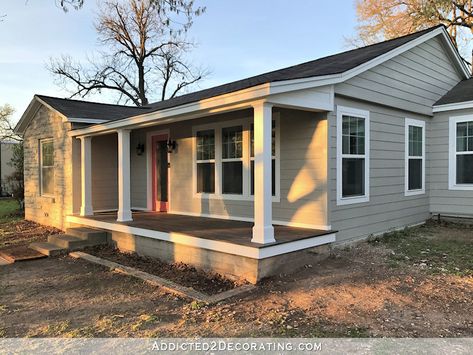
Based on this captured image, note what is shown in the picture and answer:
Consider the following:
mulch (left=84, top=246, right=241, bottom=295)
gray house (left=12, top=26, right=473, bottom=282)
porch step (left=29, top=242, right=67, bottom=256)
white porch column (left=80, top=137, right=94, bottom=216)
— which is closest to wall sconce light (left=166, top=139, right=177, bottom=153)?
gray house (left=12, top=26, right=473, bottom=282)

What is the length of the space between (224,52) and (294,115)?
12.5 m

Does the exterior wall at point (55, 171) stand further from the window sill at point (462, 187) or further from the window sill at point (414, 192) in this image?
the window sill at point (462, 187)

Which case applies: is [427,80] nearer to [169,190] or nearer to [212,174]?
[212,174]

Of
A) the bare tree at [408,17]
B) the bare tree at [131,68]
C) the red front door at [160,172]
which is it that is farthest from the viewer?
the bare tree at [131,68]

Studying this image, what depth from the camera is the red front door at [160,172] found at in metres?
9.09

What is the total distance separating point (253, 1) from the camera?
8.09 metres

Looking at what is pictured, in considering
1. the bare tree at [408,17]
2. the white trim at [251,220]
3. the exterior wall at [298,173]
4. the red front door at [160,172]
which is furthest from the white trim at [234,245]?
the bare tree at [408,17]

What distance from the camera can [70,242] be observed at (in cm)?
709

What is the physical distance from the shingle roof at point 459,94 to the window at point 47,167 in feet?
31.1

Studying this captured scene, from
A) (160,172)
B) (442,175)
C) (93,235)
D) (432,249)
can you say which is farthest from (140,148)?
(442,175)

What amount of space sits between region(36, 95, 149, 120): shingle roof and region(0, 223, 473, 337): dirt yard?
169 inches

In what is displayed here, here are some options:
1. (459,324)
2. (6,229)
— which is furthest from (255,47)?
(459,324)

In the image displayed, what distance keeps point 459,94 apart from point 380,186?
350cm

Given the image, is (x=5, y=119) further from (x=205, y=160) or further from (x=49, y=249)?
(x=205, y=160)
